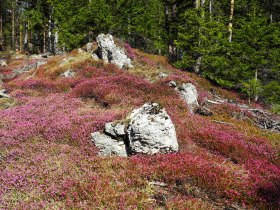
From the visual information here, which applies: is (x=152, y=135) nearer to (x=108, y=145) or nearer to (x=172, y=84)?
(x=108, y=145)

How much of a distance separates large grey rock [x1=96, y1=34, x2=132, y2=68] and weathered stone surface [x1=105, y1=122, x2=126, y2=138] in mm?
13004

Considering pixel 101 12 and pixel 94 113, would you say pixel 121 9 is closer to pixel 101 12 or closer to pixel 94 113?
pixel 101 12

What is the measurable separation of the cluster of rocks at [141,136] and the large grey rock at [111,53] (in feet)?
43.6

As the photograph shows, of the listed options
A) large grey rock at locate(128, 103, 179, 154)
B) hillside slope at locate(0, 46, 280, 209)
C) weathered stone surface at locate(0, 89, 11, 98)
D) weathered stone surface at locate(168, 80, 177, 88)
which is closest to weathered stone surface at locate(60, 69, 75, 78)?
weathered stone surface at locate(0, 89, 11, 98)

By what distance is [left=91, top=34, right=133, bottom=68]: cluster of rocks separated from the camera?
74.0ft

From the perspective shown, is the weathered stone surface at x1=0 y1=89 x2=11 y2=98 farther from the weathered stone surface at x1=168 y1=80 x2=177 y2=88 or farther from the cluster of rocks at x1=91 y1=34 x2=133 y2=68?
the weathered stone surface at x1=168 y1=80 x2=177 y2=88

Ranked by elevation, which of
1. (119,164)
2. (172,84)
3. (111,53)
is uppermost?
(111,53)

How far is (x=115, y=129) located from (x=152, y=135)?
1.64 m

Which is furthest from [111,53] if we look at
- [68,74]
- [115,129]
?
[115,129]

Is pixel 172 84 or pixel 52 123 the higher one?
pixel 172 84

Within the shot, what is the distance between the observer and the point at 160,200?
647 centimetres

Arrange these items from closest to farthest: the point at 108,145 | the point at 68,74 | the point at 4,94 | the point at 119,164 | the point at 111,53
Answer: the point at 119,164 < the point at 108,145 < the point at 4,94 < the point at 68,74 < the point at 111,53

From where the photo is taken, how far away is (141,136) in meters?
8.73

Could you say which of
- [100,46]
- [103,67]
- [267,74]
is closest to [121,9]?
[100,46]
